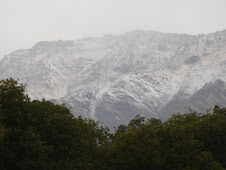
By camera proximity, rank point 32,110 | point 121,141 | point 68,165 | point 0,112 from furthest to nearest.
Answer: point 121,141 → point 32,110 → point 68,165 → point 0,112

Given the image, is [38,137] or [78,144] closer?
[38,137]

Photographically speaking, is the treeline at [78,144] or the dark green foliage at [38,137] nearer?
the dark green foliage at [38,137]

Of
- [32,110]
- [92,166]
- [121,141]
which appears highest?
[32,110]

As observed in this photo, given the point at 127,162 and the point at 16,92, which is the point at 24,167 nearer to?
the point at 16,92

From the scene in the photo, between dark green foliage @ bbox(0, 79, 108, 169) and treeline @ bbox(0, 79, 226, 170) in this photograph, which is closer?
dark green foliage @ bbox(0, 79, 108, 169)

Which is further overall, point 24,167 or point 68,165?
point 68,165

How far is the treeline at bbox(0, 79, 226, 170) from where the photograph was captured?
5659 cm

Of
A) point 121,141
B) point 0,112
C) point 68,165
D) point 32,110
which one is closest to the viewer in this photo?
point 0,112

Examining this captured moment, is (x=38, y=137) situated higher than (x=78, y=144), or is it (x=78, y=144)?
(x=38, y=137)

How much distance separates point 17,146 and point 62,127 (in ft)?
39.4

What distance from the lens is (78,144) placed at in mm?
66750

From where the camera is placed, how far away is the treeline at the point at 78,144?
2228 inches

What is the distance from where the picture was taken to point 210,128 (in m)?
73.1

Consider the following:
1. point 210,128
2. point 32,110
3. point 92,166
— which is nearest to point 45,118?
point 32,110
